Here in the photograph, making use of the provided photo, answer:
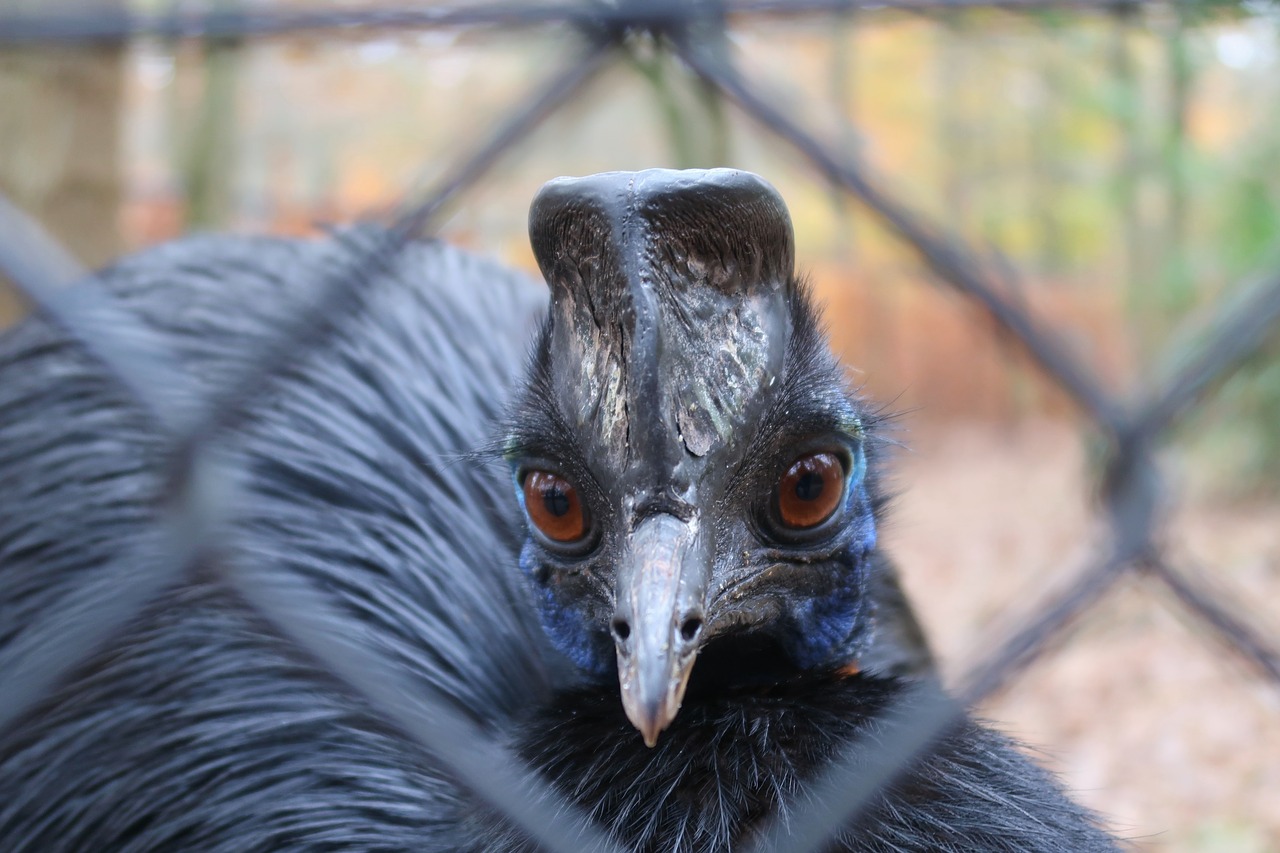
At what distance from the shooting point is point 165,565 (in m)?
1.06

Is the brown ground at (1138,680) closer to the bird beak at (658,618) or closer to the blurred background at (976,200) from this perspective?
the blurred background at (976,200)

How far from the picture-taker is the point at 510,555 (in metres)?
1.99

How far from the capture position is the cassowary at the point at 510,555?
121 centimetres

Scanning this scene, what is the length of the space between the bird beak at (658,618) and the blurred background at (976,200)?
0.29 metres

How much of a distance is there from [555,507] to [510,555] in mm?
569

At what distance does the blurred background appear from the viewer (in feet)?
3.49

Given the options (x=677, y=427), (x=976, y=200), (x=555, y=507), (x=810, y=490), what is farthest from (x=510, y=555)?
(x=976, y=200)

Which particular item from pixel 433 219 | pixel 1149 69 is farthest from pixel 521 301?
pixel 1149 69

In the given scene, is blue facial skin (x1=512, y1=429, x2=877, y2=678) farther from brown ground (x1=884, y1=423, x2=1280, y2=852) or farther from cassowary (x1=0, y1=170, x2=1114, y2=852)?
brown ground (x1=884, y1=423, x2=1280, y2=852)

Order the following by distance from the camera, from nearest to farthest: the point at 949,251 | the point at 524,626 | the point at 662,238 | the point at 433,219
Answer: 1. the point at 949,251
2. the point at 433,219
3. the point at 662,238
4. the point at 524,626

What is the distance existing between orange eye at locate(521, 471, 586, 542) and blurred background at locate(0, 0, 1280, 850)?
355 millimetres

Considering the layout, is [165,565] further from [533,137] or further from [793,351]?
[793,351]

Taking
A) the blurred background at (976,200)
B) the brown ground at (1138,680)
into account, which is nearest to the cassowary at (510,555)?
the blurred background at (976,200)

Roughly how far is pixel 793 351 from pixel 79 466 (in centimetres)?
146
